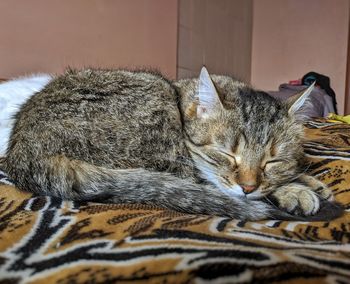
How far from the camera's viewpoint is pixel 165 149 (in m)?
1.19

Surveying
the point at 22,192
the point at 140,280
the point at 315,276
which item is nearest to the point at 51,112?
the point at 22,192

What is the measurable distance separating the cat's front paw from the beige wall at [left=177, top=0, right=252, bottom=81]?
98.4 inches

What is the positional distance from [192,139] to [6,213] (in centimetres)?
60

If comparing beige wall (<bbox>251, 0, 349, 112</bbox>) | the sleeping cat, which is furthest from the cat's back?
beige wall (<bbox>251, 0, 349, 112</bbox>)

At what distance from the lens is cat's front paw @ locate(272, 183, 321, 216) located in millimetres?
1081

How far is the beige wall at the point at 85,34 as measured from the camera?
2.35 meters

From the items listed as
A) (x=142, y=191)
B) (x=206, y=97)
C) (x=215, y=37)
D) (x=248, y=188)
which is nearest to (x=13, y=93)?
(x=206, y=97)

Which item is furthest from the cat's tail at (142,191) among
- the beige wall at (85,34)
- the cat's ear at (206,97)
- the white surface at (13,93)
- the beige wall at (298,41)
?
the beige wall at (298,41)

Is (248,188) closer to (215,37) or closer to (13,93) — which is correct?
(13,93)

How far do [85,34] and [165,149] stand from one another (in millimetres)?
1824

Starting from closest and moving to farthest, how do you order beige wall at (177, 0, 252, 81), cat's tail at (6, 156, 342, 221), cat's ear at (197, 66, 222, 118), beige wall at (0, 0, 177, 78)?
1. cat's tail at (6, 156, 342, 221)
2. cat's ear at (197, 66, 222, 118)
3. beige wall at (0, 0, 177, 78)
4. beige wall at (177, 0, 252, 81)

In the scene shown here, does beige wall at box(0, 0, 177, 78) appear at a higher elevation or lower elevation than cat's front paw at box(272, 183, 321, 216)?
higher

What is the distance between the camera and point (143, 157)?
1.16 metres

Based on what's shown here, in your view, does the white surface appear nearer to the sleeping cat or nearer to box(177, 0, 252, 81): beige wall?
the sleeping cat
